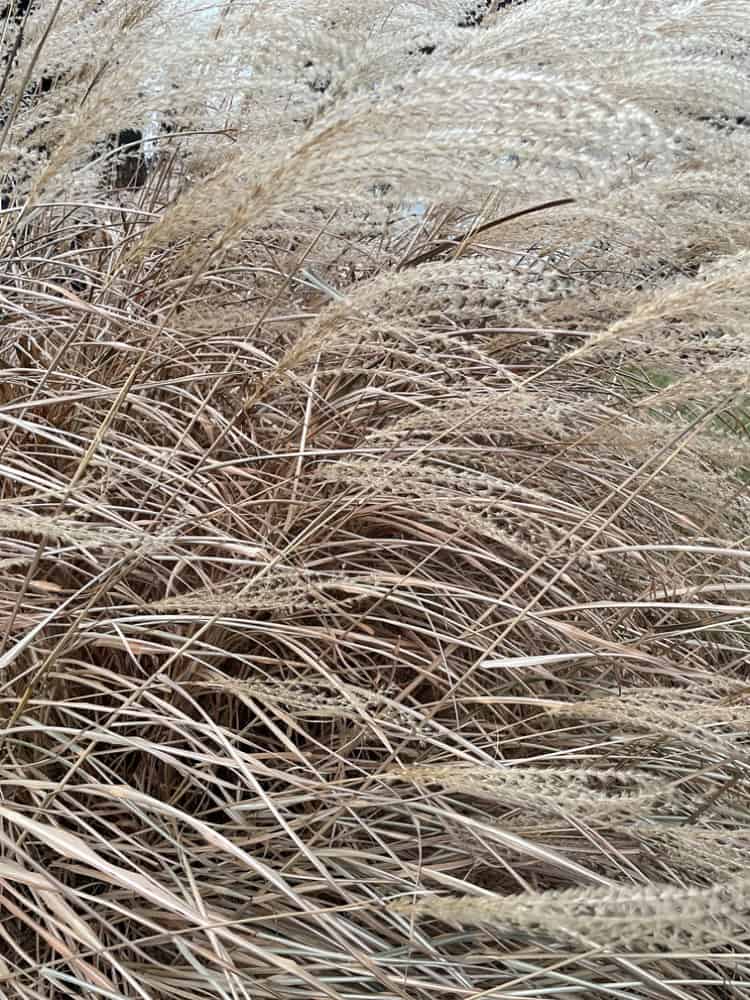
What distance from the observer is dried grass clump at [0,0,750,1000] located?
70cm

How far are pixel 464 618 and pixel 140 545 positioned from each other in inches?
15.4

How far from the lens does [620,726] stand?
0.98 metres

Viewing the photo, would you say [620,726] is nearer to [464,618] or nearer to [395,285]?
[464,618]

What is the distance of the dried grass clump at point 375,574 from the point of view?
2.30 feet

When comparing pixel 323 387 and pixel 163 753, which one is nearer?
pixel 163 753

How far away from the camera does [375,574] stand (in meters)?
1.01

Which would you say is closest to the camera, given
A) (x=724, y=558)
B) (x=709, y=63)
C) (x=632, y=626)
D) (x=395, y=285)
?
(x=395, y=285)

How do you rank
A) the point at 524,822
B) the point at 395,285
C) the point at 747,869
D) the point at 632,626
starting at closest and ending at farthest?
the point at 747,869, the point at 395,285, the point at 524,822, the point at 632,626

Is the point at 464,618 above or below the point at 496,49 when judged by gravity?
below

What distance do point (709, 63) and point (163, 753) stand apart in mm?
847

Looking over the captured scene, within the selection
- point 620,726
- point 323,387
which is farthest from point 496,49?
point 620,726

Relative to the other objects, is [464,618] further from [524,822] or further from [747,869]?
[747,869]

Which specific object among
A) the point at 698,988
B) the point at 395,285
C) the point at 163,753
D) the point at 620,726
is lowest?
the point at 698,988

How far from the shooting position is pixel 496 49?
0.93 meters
